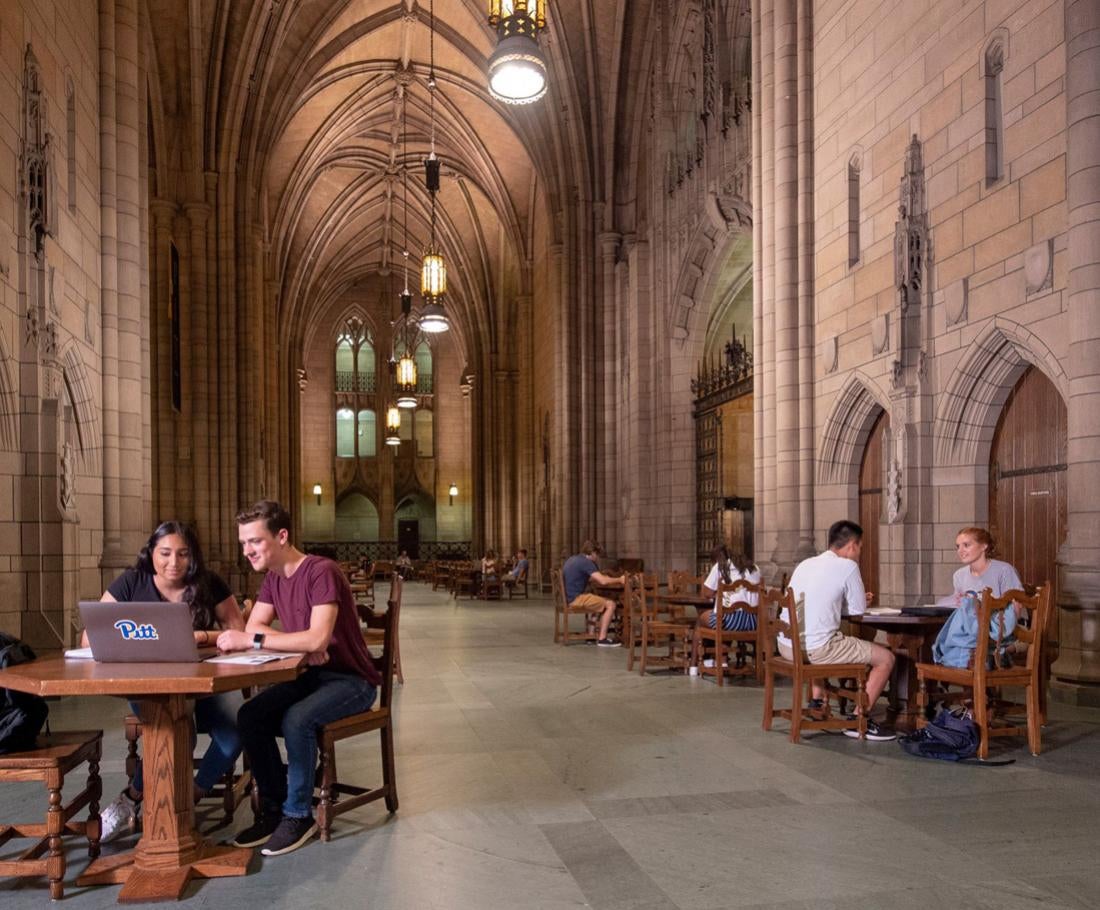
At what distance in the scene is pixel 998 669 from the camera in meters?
5.79

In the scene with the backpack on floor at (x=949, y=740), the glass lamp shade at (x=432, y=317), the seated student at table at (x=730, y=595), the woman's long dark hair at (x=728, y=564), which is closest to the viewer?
the backpack on floor at (x=949, y=740)

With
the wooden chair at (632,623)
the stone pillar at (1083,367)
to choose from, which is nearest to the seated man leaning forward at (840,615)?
the stone pillar at (1083,367)

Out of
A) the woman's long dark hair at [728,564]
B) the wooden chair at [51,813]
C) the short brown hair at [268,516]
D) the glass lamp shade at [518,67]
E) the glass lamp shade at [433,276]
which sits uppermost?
the glass lamp shade at [518,67]

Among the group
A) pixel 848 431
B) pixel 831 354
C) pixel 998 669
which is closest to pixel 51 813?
pixel 998 669

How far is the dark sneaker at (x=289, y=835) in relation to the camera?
4.06m

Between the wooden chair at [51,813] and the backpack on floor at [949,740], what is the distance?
4373 mm

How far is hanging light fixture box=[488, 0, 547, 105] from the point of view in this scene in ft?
31.2

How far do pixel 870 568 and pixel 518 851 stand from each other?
7.70 m

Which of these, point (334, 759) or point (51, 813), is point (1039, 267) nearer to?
point (334, 759)

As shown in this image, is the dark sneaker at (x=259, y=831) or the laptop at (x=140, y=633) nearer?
the laptop at (x=140, y=633)

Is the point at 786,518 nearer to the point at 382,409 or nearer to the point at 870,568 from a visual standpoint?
the point at 870,568

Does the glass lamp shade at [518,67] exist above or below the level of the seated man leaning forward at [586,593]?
above

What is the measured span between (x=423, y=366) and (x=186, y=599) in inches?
1676

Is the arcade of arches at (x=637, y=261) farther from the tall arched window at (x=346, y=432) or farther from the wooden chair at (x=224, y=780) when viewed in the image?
the tall arched window at (x=346, y=432)
